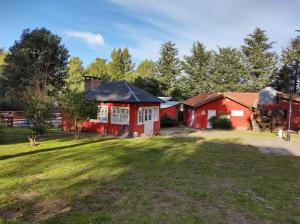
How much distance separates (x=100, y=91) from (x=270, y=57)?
37.3 metres

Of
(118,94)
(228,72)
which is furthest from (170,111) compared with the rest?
(228,72)

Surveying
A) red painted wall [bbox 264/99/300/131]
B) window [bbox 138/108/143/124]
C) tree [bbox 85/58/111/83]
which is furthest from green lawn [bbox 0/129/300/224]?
tree [bbox 85/58/111/83]

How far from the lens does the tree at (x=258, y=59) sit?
50.8m

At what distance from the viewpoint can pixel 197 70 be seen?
176ft

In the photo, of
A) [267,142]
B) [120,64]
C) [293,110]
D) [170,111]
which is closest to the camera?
[267,142]

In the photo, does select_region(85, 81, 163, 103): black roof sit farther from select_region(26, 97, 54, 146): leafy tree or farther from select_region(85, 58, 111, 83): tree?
select_region(85, 58, 111, 83): tree

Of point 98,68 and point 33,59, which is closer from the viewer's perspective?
point 33,59

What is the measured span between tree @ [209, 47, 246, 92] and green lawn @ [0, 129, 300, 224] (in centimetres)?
3979

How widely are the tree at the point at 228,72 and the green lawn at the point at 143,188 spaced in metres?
39.8

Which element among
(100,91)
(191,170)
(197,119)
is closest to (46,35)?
(100,91)

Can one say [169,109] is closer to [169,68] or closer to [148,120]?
[148,120]

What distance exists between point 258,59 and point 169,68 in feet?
49.1

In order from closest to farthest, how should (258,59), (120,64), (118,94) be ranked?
1. (118,94)
2. (258,59)
3. (120,64)

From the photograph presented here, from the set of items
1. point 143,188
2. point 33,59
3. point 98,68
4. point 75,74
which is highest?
point 98,68
